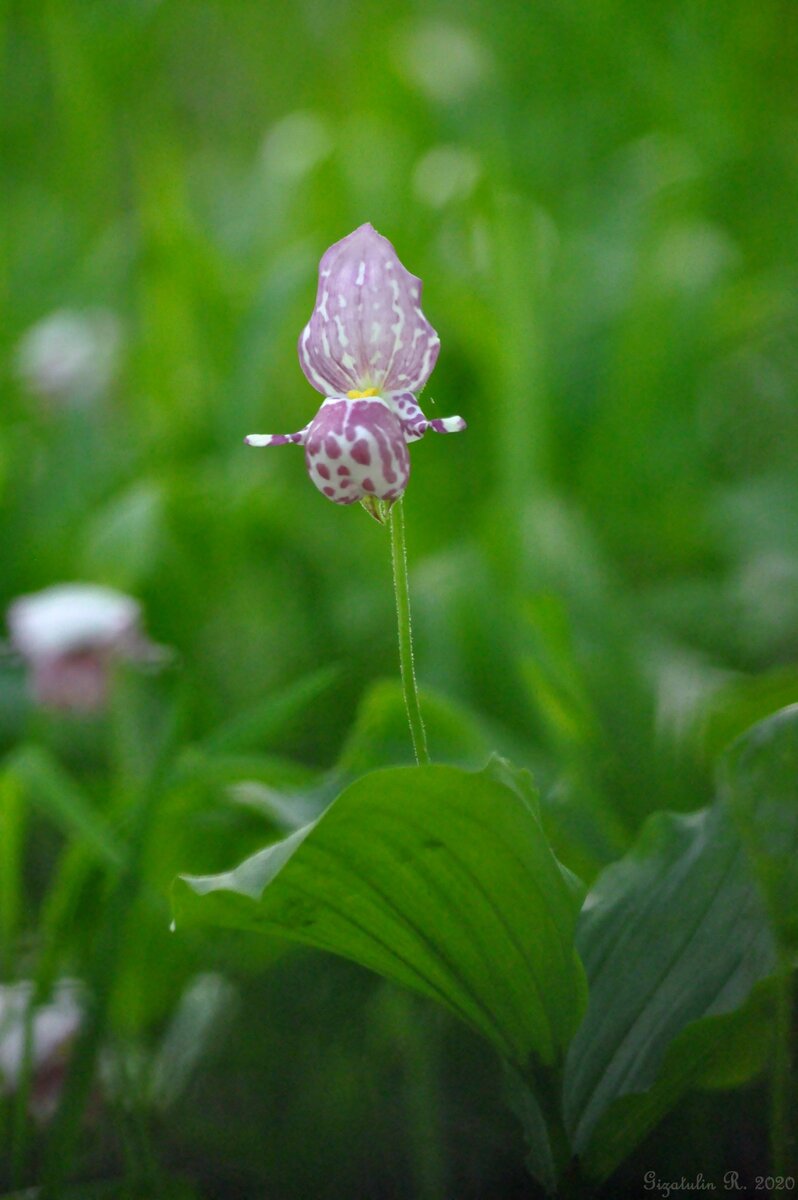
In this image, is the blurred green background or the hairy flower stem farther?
the blurred green background

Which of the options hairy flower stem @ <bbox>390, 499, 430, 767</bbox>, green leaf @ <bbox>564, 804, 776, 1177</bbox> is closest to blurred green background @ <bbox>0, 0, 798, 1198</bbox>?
green leaf @ <bbox>564, 804, 776, 1177</bbox>

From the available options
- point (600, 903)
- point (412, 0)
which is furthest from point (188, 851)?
point (412, 0)

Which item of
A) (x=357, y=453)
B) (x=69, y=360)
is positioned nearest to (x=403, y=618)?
(x=357, y=453)

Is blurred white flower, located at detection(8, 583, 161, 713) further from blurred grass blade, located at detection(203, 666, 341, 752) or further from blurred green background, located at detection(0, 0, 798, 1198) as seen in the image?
blurred grass blade, located at detection(203, 666, 341, 752)

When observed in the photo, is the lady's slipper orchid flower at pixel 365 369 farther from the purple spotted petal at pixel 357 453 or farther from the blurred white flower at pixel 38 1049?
the blurred white flower at pixel 38 1049

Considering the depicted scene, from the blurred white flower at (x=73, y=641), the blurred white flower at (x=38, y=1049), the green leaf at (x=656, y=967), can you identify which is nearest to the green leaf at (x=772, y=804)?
the green leaf at (x=656, y=967)

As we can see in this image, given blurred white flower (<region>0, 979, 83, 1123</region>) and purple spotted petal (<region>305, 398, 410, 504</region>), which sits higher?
purple spotted petal (<region>305, 398, 410, 504</region>)

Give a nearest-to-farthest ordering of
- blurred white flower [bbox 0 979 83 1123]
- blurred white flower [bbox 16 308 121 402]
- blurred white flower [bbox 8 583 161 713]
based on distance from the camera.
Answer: blurred white flower [bbox 0 979 83 1123] → blurred white flower [bbox 8 583 161 713] → blurred white flower [bbox 16 308 121 402]
